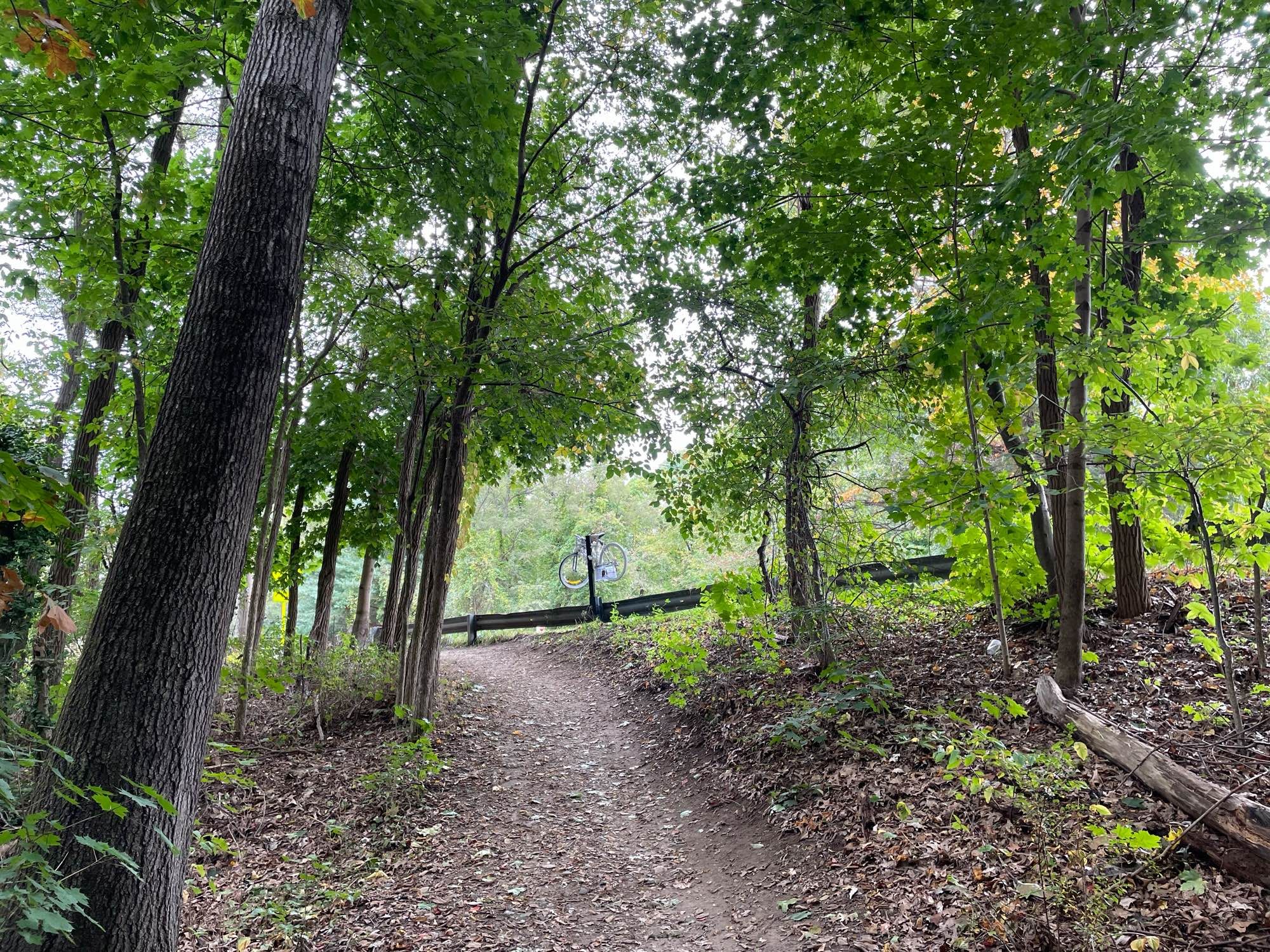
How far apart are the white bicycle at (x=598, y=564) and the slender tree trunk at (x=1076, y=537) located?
1312 centimetres

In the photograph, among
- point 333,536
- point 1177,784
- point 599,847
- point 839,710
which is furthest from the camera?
point 333,536

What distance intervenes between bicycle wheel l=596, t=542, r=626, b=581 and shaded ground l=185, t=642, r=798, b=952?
989 cm

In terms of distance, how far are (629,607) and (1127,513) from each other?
10.8 metres

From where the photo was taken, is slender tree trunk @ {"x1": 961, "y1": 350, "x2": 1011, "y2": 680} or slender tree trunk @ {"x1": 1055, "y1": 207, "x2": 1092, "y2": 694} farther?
slender tree trunk @ {"x1": 961, "y1": 350, "x2": 1011, "y2": 680}

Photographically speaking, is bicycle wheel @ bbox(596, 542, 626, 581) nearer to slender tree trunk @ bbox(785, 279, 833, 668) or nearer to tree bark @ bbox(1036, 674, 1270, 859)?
slender tree trunk @ bbox(785, 279, 833, 668)

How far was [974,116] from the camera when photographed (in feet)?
14.3

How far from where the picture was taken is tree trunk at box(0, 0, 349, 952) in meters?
2.41

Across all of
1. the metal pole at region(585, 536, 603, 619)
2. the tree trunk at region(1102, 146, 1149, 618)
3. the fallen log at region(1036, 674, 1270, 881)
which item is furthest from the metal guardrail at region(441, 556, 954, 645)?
the fallen log at region(1036, 674, 1270, 881)

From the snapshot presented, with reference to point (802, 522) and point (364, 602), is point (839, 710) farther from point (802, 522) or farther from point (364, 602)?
point (364, 602)

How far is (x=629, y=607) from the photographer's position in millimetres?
14750

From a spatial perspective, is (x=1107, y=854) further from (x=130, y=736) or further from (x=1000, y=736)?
(x=130, y=736)

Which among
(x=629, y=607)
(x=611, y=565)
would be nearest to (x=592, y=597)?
(x=629, y=607)

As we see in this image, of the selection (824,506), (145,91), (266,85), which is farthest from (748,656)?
(145,91)

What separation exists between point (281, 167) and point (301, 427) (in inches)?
272
